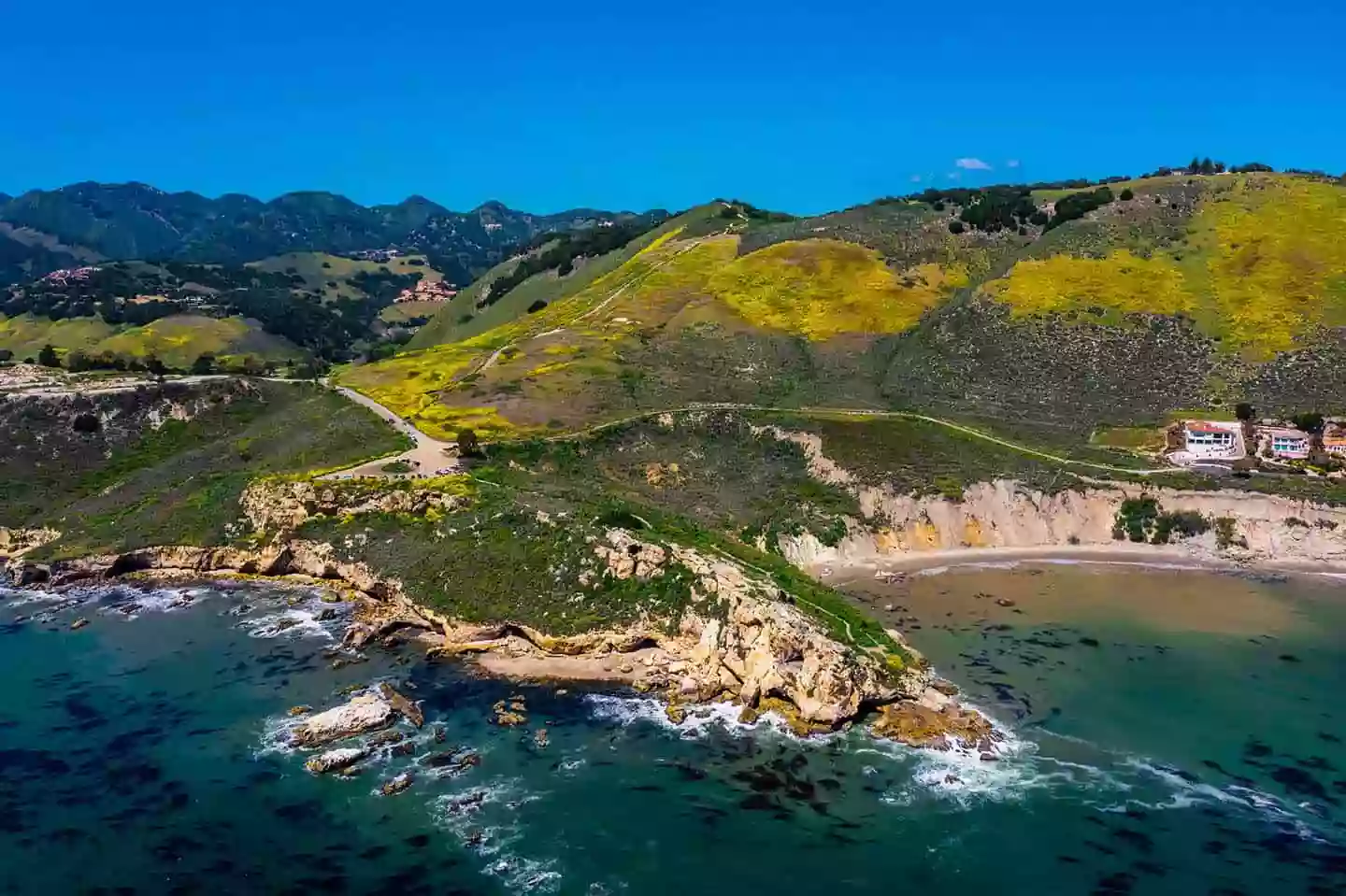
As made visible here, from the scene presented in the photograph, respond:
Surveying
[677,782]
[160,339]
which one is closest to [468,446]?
[677,782]

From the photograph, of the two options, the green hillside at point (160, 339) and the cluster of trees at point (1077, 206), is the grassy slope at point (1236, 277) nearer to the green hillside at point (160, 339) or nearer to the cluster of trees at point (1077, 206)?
the cluster of trees at point (1077, 206)

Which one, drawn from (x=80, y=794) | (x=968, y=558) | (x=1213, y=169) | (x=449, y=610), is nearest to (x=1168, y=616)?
(x=968, y=558)

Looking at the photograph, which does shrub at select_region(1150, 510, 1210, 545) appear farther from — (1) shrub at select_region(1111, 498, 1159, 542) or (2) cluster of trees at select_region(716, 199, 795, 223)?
(2) cluster of trees at select_region(716, 199, 795, 223)

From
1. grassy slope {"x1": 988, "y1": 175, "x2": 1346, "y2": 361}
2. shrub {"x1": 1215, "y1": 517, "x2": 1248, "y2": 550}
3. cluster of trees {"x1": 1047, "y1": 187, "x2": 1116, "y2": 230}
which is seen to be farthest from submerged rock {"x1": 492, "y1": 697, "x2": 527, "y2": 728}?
cluster of trees {"x1": 1047, "y1": 187, "x2": 1116, "y2": 230}

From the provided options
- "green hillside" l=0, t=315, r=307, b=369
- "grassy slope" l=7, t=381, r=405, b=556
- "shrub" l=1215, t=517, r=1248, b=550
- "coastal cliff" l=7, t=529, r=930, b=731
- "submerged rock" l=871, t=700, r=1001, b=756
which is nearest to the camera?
"submerged rock" l=871, t=700, r=1001, b=756

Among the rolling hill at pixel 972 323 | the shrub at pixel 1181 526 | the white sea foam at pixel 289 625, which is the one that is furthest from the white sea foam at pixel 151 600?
the shrub at pixel 1181 526

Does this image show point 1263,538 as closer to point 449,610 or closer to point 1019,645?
point 1019,645
